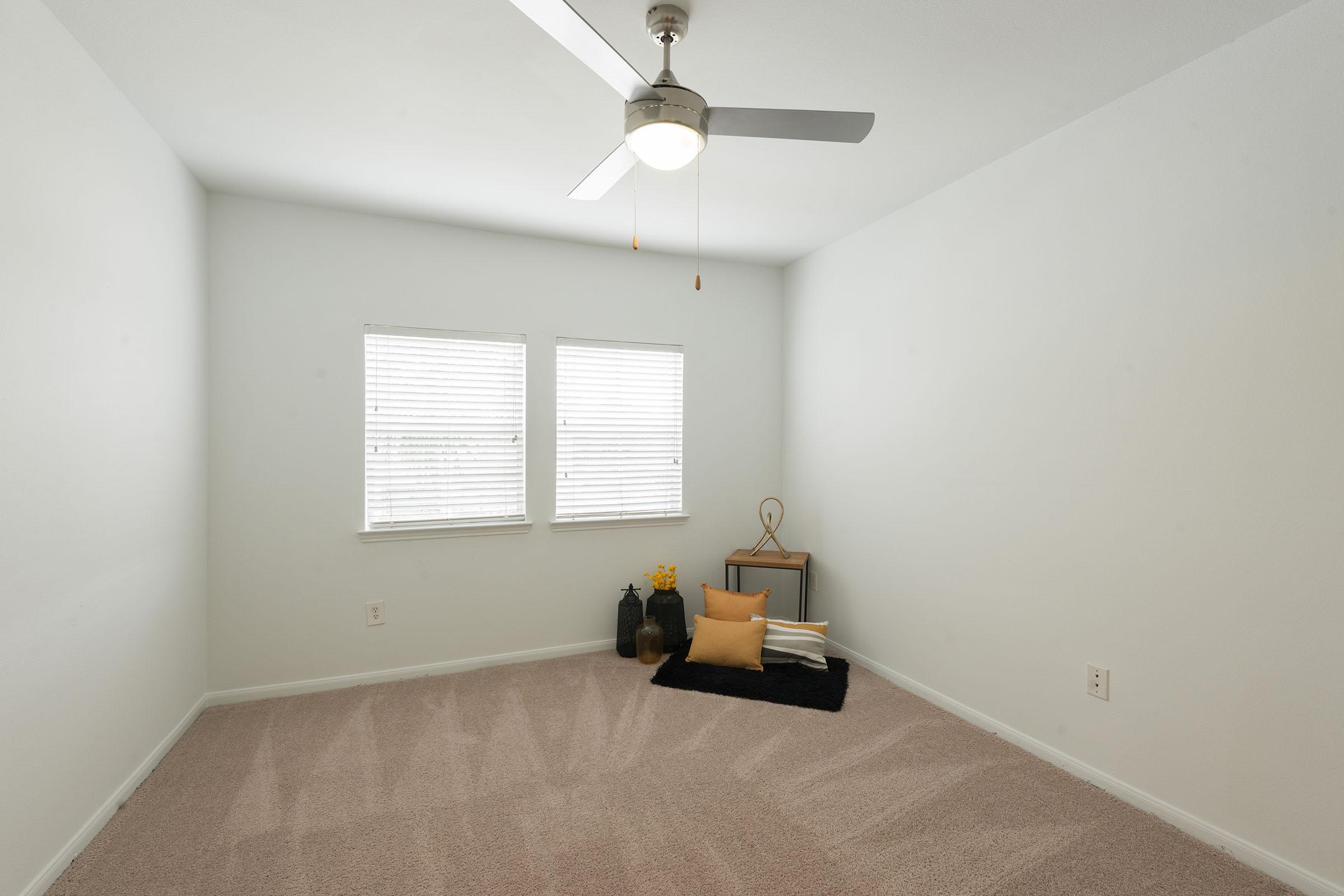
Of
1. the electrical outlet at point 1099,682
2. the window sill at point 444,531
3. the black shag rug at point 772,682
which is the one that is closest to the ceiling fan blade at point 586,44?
the electrical outlet at point 1099,682

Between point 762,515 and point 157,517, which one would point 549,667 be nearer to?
point 762,515

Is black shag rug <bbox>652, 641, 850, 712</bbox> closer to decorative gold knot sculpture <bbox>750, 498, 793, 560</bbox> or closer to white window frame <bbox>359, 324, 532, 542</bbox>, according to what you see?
decorative gold knot sculpture <bbox>750, 498, 793, 560</bbox>

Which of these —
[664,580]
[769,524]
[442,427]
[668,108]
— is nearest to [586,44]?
[668,108]

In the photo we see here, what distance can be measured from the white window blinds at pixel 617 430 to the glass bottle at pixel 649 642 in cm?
70

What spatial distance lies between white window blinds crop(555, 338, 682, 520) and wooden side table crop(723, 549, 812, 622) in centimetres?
49

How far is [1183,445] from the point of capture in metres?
2.17

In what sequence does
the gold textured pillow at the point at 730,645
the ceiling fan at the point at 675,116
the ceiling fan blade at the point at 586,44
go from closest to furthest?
the ceiling fan blade at the point at 586,44
the ceiling fan at the point at 675,116
the gold textured pillow at the point at 730,645

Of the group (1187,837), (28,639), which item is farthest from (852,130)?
(28,639)

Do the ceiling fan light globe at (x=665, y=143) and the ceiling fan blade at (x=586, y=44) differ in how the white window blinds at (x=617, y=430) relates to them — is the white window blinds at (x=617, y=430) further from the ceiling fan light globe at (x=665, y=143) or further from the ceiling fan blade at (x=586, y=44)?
the ceiling fan blade at (x=586, y=44)

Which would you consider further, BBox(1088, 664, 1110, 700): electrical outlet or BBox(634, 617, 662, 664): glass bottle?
BBox(634, 617, 662, 664): glass bottle

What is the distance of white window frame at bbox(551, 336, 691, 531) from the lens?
12.8 feet

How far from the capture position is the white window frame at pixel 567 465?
391 centimetres

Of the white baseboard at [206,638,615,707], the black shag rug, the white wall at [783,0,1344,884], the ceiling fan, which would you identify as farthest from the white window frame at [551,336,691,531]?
the ceiling fan

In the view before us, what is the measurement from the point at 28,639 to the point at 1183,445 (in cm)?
353
